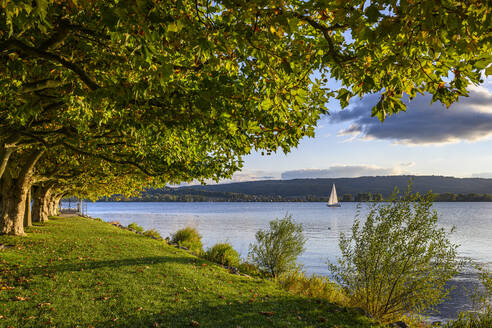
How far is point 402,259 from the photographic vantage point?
1008 cm

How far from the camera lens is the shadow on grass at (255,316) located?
779 cm

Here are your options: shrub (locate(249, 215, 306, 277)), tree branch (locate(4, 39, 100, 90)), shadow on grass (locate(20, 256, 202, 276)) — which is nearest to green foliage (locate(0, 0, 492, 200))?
tree branch (locate(4, 39, 100, 90))

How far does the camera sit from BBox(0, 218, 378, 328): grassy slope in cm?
786

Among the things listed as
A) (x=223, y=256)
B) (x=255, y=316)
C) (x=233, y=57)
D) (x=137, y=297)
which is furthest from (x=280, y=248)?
(x=233, y=57)

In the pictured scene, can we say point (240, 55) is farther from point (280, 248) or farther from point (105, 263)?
point (280, 248)

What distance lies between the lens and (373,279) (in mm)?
10594

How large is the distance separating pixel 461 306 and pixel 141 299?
15.0 meters

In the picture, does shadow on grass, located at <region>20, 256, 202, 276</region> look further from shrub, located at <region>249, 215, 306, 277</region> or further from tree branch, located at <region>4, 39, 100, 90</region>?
tree branch, located at <region>4, 39, 100, 90</region>

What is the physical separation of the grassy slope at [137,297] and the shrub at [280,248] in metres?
4.22

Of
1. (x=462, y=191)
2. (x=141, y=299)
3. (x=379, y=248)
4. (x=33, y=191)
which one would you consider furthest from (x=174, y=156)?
(x=462, y=191)

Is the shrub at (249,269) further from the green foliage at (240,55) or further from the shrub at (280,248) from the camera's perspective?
the green foliage at (240,55)

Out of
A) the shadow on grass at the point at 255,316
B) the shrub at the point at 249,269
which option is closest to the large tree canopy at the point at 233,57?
the shadow on grass at the point at 255,316

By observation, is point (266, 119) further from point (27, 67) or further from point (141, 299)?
point (141, 299)

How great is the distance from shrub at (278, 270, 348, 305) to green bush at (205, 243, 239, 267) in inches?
167
